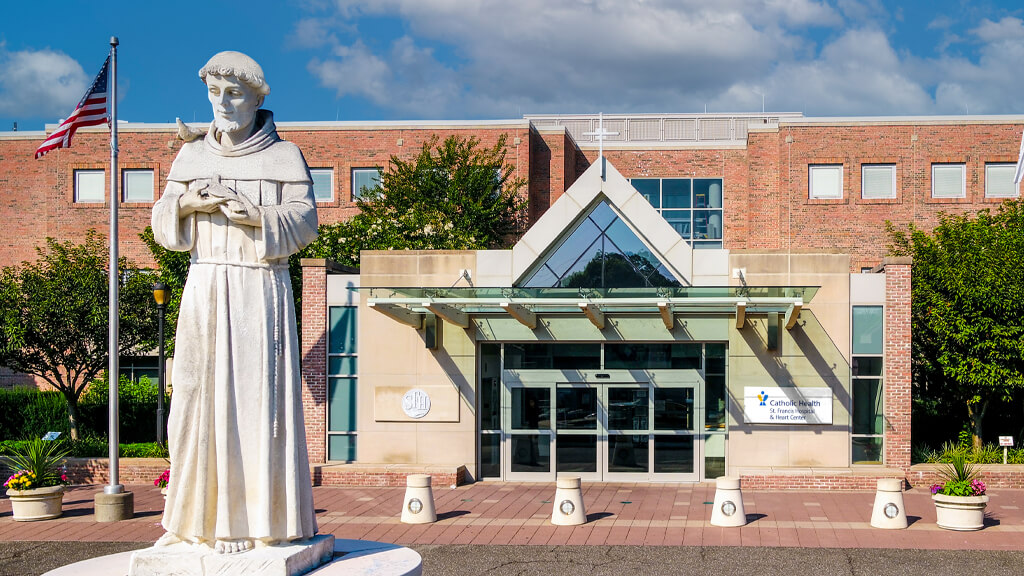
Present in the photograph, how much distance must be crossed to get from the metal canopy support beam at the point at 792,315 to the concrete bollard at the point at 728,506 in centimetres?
472

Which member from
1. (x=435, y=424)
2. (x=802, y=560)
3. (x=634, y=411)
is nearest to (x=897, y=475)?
(x=634, y=411)

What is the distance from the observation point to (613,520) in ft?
61.0

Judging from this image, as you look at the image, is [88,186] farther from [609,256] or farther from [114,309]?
[609,256]

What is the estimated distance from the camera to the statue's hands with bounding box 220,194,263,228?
7863 millimetres

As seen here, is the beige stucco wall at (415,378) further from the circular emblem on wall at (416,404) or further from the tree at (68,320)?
the tree at (68,320)

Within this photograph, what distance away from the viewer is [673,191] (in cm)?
4291

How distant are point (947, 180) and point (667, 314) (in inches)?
857

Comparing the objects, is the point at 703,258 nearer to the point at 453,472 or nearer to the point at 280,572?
the point at 453,472

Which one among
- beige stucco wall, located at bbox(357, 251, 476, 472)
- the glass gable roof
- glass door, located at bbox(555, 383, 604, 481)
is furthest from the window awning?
glass door, located at bbox(555, 383, 604, 481)

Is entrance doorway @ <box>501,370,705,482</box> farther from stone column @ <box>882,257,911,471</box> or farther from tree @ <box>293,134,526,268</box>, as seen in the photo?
tree @ <box>293,134,526,268</box>

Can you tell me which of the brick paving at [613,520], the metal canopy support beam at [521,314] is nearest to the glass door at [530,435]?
the brick paving at [613,520]

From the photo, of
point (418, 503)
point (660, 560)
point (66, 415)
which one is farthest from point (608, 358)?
point (66, 415)

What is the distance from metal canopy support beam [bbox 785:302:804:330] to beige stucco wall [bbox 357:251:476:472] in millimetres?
6859

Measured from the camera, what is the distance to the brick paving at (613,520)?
16641mm
